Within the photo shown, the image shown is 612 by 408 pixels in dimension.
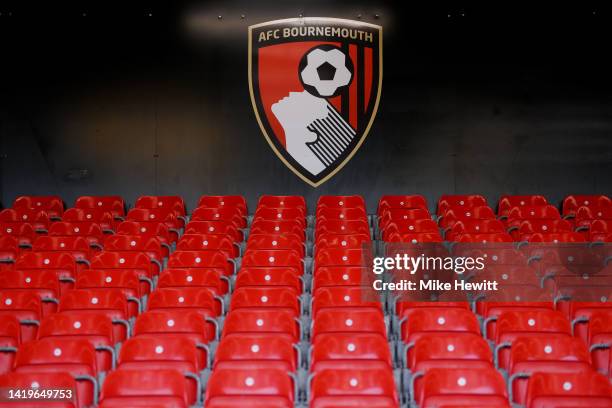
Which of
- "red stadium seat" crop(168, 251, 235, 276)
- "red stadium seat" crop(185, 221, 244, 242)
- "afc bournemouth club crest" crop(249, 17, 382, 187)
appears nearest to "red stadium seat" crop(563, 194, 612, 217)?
"afc bournemouth club crest" crop(249, 17, 382, 187)

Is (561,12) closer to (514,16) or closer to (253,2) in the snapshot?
(514,16)

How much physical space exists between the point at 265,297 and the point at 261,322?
0.57 metres

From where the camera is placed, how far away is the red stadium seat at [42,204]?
11.5 metres

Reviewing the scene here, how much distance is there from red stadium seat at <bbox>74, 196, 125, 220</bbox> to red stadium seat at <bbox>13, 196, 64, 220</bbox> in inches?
9.8

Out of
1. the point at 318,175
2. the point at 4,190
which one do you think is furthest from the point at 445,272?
the point at 4,190

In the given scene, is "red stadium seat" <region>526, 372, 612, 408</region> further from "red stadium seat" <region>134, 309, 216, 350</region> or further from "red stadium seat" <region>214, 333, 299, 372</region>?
"red stadium seat" <region>134, 309, 216, 350</region>

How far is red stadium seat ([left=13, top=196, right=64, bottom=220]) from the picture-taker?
37.6 feet

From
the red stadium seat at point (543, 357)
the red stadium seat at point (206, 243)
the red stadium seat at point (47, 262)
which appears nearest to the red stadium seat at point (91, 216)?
the red stadium seat at point (206, 243)

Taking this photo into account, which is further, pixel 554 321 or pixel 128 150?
pixel 128 150

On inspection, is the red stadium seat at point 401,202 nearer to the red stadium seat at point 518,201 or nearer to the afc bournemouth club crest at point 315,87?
the afc bournemouth club crest at point 315,87

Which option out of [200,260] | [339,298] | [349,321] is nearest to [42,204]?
[200,260]

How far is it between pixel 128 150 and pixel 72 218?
1.62 meters

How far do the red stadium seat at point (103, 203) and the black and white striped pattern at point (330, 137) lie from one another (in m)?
2.59

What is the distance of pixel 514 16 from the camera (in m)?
12.0
